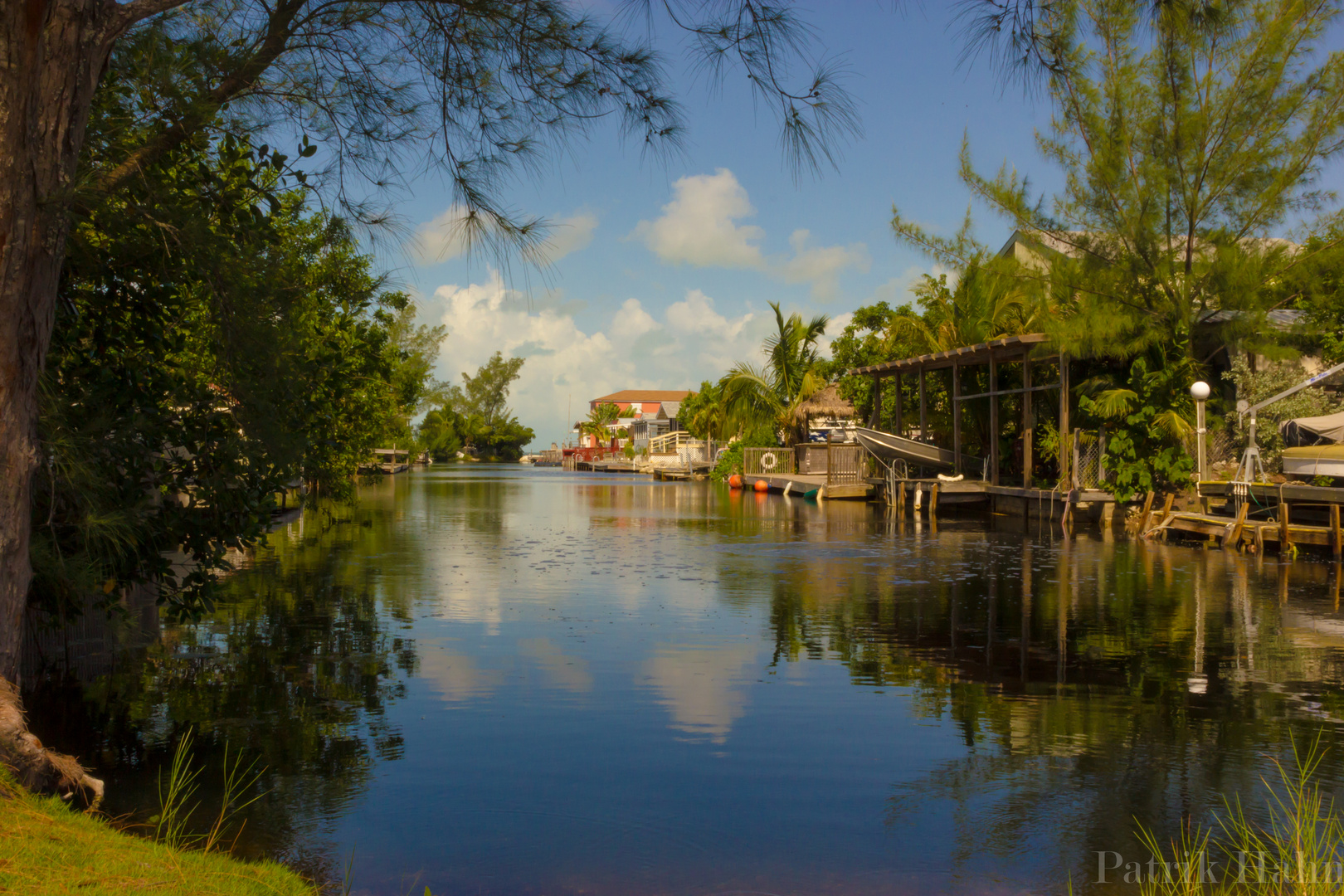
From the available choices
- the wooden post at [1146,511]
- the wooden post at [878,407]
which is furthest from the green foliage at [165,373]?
the wooden post at [878,407]

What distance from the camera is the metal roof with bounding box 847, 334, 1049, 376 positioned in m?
24.6

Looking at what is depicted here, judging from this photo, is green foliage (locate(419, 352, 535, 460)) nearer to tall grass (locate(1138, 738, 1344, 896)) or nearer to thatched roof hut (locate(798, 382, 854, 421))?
thatched roof hut (locate(798, 382, 854, 421))

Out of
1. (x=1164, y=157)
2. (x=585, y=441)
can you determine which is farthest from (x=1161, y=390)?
(x=585, y=441)

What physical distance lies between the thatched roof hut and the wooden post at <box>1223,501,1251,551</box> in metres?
23.4

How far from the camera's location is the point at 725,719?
7.12 meters

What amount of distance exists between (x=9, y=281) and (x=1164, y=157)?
22.1 m

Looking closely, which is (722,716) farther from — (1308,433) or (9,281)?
(1308,433)

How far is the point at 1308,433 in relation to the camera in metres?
18.8

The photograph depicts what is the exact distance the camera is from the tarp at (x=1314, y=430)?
59.4 feet

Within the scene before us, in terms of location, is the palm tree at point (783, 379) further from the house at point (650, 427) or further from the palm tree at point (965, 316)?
the house at point (650, 427)

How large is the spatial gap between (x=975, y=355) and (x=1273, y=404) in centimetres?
812

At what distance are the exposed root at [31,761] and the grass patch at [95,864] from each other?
14 centimetres

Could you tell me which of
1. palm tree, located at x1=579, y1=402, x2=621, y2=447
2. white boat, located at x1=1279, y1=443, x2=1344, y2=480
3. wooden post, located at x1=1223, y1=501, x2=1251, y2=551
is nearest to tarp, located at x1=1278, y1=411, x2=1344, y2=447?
white boat, located at x1=1279, y1=443, x2=1344, y2=480

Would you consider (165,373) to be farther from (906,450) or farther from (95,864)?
(906,450)
